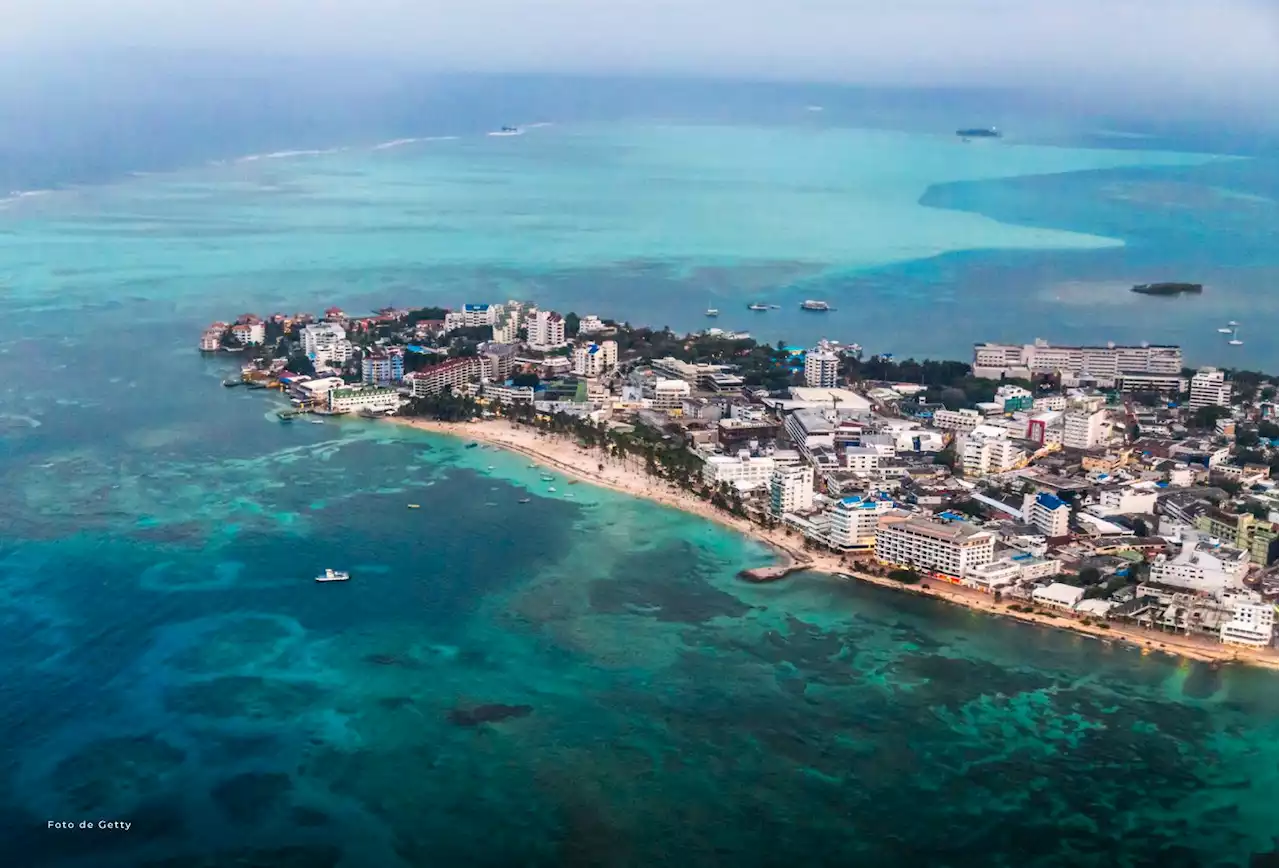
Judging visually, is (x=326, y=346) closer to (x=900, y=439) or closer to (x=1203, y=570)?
(x=900, y=439)

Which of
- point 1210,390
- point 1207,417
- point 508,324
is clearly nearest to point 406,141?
point 508,324

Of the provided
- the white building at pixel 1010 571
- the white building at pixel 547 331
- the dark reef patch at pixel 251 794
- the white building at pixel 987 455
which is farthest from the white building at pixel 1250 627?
the white building at pixel 547 331

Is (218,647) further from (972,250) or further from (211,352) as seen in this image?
(972,250)

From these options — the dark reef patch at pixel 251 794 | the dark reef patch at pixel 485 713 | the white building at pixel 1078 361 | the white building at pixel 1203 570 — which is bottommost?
the dark reef patch at pixel 251 794

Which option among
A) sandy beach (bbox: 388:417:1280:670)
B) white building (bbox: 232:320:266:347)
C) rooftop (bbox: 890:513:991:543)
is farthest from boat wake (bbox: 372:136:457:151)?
rooftop (bbox: 890:513:991:543)

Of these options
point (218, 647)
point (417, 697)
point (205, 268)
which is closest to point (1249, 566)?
point (417, 697)

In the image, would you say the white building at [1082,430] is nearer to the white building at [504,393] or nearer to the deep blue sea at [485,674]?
the deep blue sea at [485,674]

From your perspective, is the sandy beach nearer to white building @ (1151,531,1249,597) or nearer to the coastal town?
the coastal town
